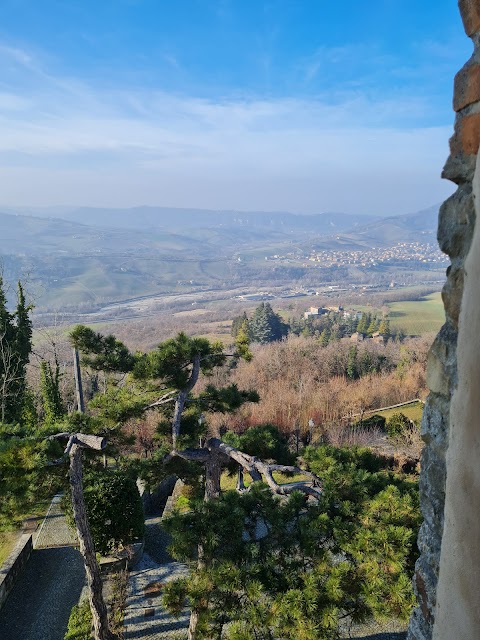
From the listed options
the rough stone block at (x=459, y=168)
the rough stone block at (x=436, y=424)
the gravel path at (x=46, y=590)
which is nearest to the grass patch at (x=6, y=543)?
the gravel path at (x=46, y=590)

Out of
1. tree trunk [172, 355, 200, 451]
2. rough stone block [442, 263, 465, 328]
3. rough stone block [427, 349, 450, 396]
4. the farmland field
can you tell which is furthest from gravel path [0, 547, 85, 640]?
the farmland field

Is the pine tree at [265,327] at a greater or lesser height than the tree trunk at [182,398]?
lesser

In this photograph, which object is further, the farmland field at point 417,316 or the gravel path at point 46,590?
the farmland field at point 417,316

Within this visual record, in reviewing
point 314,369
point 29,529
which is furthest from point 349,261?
point 29,529

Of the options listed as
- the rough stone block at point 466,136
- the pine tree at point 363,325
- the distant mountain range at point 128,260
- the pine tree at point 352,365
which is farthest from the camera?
the distant mountain range at point 128,260

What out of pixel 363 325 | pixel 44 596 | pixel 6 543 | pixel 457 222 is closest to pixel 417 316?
pixel 363 325

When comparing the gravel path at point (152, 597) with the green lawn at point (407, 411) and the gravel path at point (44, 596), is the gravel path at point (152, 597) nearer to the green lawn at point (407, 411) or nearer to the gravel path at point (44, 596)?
the gravel path at point (44, 596)

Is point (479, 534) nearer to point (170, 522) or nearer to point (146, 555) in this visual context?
point (170, 522)

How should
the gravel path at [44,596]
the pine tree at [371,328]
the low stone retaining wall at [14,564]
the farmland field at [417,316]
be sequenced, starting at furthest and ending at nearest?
the farmland field at [417,316], the pine tree at [371,328], the low stone retaining wall at [14,564], the gravel path at [44,596]
